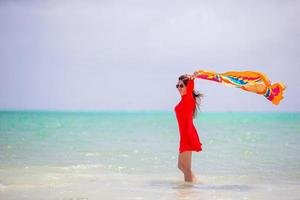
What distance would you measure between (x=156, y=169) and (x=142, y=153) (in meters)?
4.11

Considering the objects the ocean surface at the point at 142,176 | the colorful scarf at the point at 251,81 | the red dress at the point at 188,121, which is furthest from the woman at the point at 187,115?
the ocean surface at the point at 142,176

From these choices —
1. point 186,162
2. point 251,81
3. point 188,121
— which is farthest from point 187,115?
point 251,81

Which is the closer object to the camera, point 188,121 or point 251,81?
point 188,121

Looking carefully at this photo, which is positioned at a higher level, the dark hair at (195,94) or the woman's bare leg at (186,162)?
the dark hair at (195,94)

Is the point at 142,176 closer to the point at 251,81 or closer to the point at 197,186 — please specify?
the point at 197,186

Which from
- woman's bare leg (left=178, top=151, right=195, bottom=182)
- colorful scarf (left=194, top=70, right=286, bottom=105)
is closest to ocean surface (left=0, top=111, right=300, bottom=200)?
woman's bare leg (left=178, top=151, right=195, bottom=182)

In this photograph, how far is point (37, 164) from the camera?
480 inches

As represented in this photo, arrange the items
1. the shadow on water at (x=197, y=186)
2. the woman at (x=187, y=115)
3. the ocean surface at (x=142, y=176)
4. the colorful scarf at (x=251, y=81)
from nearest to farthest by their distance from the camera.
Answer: the ocean surface at (x=142, y=176) → the shadow on water at (x=197, y=186) → the woman at (x=187, y=115) → the colorful scarf at (x=251, y=81)

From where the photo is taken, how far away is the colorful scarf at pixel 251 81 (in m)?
9.27

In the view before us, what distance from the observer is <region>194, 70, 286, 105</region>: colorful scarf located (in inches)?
365

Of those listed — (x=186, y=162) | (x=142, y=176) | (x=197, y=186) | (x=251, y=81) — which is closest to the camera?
(x=197, y=186)

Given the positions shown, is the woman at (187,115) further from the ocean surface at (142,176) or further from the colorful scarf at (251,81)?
the ocean surface at (142,176)

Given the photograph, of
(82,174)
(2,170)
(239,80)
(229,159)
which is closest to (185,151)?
(239,80)

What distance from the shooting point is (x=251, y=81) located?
31.0 feet
